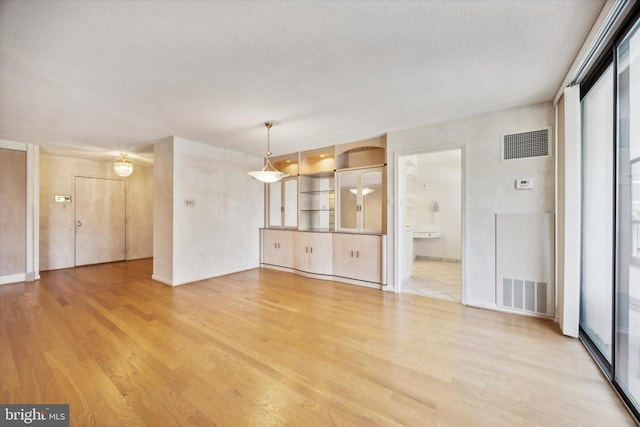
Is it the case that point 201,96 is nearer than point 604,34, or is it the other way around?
point 604,34

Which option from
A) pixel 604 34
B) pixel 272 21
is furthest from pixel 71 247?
pixel 604 34

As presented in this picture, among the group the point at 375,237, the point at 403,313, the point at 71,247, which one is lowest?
the point at 403,313

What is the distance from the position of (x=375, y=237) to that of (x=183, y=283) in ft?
11.6

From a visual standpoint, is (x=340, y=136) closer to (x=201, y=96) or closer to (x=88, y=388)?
(x=201, y=96)

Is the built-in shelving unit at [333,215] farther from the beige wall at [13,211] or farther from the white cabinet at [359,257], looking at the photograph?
the beige wall at [13,211]

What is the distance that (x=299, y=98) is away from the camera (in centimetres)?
299

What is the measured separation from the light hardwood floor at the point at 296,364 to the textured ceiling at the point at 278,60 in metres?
2.58

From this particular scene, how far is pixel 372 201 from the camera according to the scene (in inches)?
183

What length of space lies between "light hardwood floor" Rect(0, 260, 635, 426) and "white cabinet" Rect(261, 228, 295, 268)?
2.01 meters

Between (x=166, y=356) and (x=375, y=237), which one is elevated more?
(x=375, y=237)

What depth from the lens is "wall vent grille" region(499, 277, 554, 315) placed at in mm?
3145

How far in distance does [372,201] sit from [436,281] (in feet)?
6.64

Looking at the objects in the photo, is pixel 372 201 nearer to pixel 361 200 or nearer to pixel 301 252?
pixel 361 200

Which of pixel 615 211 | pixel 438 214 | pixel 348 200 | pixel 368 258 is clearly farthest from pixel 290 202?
pixel 615 211
